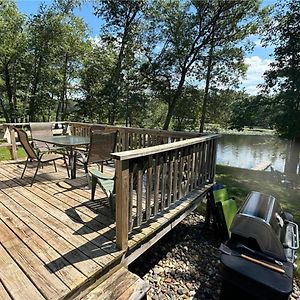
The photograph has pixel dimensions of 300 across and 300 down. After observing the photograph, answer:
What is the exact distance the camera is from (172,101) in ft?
42.8

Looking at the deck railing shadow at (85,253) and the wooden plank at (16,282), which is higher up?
the deck railing shadow at (85,253)

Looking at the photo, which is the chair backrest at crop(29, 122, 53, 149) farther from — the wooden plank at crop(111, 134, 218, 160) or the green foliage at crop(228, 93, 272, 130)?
the green foliage at crop(228, 93, 272, 130)

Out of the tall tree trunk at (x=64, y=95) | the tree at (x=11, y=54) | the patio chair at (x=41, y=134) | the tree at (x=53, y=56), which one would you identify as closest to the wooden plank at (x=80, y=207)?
the patio chair at (x=41, y=134)

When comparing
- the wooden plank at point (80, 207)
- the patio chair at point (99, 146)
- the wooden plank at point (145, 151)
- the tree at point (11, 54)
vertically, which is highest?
the tree at point (11, 54)

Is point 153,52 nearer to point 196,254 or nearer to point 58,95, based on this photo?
point 58,95

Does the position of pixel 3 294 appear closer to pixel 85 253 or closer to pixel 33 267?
pixel 33 267

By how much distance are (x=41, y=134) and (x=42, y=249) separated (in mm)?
3188

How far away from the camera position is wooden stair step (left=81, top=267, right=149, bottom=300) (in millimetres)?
1767

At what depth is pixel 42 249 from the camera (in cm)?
215

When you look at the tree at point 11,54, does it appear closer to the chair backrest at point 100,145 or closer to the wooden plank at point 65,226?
the chair backrest at point 100,145

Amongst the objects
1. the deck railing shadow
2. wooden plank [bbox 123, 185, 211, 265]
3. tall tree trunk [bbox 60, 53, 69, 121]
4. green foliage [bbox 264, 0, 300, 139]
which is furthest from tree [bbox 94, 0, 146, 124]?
the deck railing shadow

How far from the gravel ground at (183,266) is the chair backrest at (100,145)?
1519 millimetres

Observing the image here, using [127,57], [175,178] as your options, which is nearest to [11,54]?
[127,57]

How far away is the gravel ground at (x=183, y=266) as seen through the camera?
2521 millimetres
